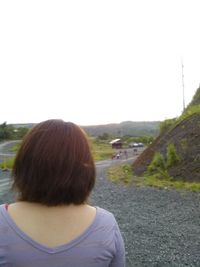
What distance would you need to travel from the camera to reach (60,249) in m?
1.80

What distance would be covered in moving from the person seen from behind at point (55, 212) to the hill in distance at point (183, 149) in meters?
15.2

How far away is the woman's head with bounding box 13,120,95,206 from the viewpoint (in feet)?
6.17

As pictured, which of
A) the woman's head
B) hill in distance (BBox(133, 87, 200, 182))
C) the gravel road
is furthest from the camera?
hill in distance (BBox(133, 87, 200, 182))

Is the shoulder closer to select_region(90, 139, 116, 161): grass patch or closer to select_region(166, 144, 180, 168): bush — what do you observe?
select_region(90, 139, 116, 161): grass patch

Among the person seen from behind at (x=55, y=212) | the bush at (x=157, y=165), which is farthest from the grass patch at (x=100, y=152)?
the bush at (x=157, y=165)

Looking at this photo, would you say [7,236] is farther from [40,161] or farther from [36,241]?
[40,161]

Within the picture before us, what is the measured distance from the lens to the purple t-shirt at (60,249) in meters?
1.78

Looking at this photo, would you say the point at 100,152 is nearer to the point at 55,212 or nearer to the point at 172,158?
the point at 172,158

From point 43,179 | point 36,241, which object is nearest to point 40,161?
point 43,179

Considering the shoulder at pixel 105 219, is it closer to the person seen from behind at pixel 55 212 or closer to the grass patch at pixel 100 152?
the person seen from behind at pixel 55 212

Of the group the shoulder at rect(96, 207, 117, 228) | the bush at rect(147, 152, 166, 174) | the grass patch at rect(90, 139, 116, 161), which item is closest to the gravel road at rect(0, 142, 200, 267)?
the grass patch at rect(90, 139, 116, 161)

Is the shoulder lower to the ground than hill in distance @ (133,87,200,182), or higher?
higher

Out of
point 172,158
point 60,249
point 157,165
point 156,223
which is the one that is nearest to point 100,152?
point 157,165

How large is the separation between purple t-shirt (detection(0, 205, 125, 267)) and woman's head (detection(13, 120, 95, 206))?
130 millimetres
